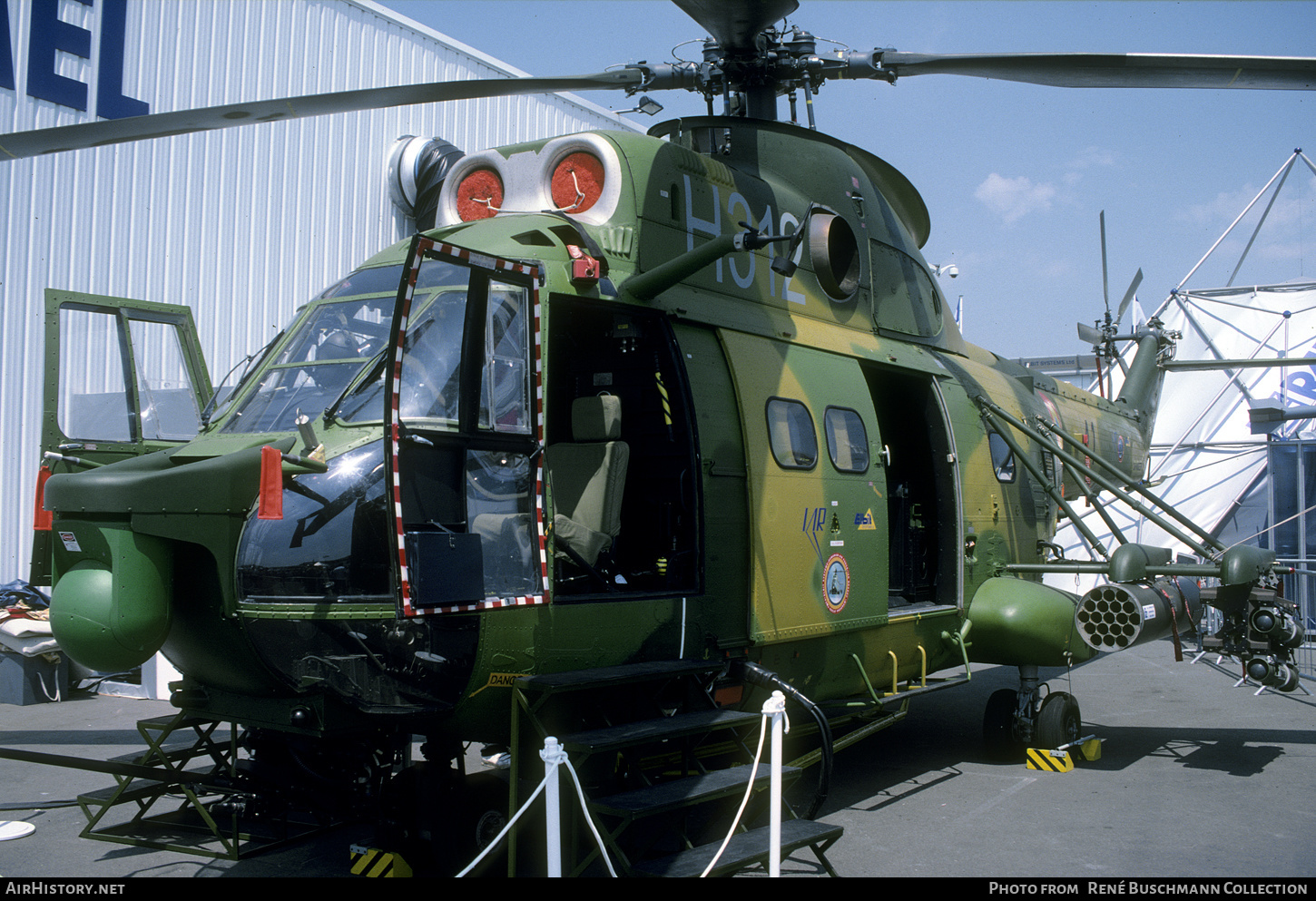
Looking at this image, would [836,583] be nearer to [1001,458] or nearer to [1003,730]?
[1003,730]

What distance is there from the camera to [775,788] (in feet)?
14.6

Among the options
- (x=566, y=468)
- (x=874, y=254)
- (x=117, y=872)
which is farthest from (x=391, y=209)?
(x=117, y=872)

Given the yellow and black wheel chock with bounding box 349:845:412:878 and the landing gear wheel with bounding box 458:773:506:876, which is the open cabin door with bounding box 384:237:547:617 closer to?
the landing gear wheel with bounding box 458:773:506:876

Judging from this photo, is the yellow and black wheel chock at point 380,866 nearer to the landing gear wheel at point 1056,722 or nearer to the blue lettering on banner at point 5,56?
the landing gear wheel at point 1056,722

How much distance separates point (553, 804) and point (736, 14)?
491cm

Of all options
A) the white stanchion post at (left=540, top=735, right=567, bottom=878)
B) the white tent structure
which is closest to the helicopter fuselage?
the white stanchion post at (left=540, top=735, right=567, bottom=878)

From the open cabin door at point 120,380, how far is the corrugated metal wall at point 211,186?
18.5 ft

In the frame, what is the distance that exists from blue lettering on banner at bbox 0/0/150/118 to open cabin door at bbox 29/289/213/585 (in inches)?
252

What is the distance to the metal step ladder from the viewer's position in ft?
14.2

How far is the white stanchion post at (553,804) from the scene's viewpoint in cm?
390

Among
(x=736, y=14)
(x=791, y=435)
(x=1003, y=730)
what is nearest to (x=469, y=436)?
(x=791, y=435)

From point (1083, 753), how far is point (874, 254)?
429cm

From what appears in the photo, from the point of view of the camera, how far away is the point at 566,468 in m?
5.96

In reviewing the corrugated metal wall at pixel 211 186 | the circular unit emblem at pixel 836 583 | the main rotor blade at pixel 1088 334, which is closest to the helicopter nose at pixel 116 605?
the circular unit emblem at pixel 836 583
